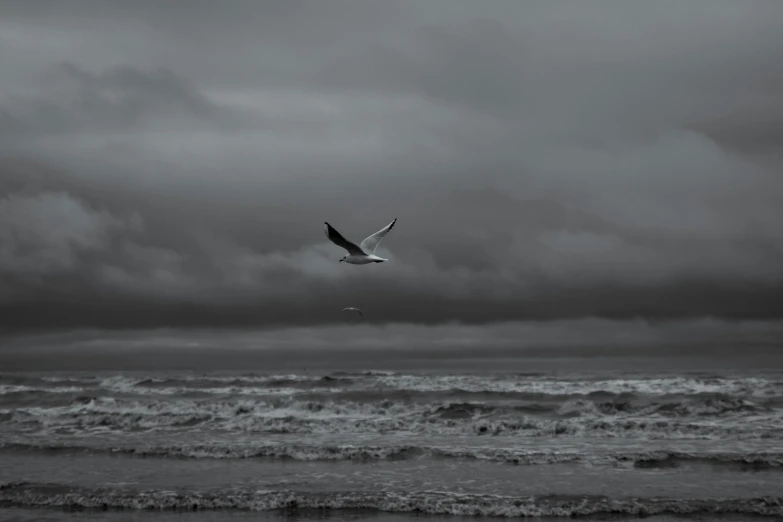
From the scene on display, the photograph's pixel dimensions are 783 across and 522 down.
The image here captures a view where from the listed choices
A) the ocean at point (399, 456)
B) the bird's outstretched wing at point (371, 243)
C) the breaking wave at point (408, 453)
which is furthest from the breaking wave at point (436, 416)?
the bird's outstretched wing at point (371, 243)

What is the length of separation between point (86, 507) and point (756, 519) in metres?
11.8

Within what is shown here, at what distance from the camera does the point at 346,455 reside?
1739cm

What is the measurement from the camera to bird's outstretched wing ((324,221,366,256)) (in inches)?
557

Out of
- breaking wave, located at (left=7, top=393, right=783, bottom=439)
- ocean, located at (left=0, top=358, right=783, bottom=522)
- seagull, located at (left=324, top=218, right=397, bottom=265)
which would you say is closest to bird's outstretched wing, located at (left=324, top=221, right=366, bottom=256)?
seagull, located at (left=324, top=218, right=397, bottom=265)

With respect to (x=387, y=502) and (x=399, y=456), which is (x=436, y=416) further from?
(x=387, y=502)

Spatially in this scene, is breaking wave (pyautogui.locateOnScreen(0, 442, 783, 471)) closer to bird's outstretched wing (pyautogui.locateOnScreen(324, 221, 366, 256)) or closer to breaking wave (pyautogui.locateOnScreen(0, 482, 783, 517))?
breaking wave (pyautogui.locateOnScreen(0, 482, 783, 517))

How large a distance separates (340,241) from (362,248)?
126 centimetres

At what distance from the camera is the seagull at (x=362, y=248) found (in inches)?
594

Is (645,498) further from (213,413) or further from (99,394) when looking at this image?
(99,394)

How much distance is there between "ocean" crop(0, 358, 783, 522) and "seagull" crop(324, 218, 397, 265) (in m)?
4.62

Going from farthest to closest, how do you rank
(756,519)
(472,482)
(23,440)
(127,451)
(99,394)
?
(99,394) → (23,440) → (127,451) → (472,482) → (756,519)

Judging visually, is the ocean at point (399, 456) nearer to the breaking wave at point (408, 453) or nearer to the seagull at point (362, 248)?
the breaking wave at point (408, 453)

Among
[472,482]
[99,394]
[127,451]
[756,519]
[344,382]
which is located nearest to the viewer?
[756,519]

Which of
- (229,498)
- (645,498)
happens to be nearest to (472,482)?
(645,498)
